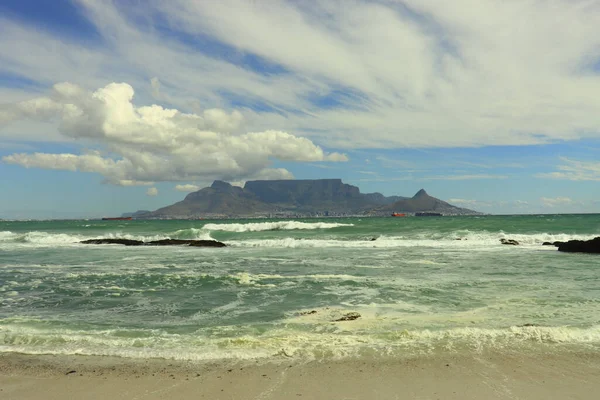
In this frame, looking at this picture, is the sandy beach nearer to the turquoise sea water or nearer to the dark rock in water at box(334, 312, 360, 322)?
the turquoise sea water

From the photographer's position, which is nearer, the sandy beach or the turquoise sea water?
the sandy beach

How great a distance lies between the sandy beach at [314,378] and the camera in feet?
A: 18.4

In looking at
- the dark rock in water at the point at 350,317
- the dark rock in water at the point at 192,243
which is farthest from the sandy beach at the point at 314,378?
the dark rock in water at the point at 192,243

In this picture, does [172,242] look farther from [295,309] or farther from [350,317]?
[350,317]

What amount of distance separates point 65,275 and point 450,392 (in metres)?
16.6

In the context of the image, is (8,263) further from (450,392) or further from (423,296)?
(450,392)

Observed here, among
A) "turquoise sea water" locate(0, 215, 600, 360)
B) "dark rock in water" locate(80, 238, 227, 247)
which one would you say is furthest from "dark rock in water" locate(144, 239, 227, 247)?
"turquoise sea water" locate(0, 215, 600, 360)

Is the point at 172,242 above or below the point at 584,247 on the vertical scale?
below

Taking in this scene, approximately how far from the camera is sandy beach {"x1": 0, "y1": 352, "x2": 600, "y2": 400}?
5594mm

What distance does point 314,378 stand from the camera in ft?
20.0

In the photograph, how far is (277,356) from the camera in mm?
7043

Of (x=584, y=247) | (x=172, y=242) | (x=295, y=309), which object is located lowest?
(x=172, y=242)

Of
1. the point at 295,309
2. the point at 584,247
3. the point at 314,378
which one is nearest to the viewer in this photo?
the point at 314,378

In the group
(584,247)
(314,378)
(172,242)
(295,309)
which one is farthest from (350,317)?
(172,242)
